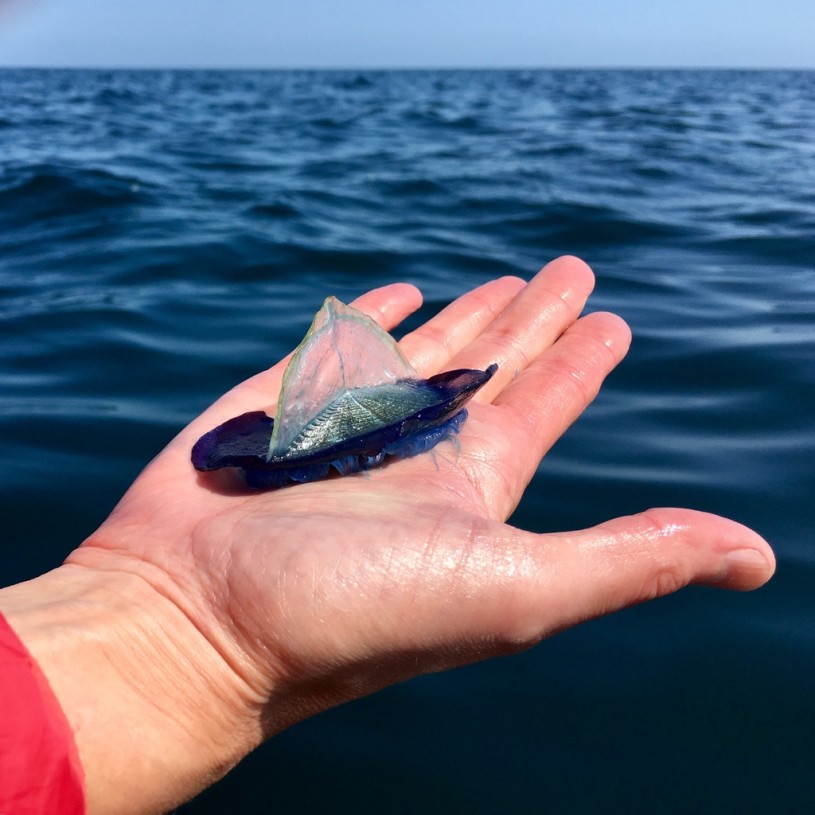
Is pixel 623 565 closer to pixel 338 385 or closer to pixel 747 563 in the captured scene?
pixel 747 563

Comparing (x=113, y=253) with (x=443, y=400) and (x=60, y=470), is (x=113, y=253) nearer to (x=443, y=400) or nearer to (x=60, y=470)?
(x=60, y=470)

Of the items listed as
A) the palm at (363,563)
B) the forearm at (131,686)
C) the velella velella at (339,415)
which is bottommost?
the forearm at (131,686)

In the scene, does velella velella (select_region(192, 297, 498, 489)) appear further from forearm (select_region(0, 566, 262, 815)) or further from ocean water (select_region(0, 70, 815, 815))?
ocean water (select_region(0, 70, 815, 815))

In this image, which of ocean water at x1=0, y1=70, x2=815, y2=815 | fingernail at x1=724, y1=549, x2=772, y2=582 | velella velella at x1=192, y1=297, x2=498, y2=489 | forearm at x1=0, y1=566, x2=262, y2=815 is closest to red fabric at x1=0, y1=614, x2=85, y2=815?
forearm at x1=0, y1=566, x2=262, y2=815

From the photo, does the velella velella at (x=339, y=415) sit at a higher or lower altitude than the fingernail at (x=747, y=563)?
higher

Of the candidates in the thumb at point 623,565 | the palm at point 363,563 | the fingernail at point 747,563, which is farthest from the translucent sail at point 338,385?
the fingernail at point 747,563

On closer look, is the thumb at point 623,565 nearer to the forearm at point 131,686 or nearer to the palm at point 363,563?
the palm at point 363,563

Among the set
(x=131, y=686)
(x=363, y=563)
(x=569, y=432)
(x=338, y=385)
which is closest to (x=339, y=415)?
(x=338, y=385)
